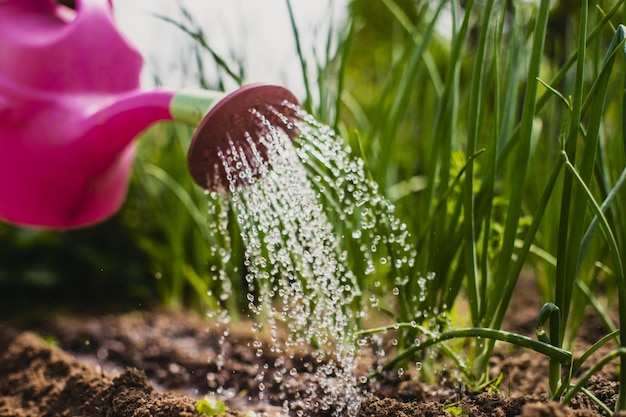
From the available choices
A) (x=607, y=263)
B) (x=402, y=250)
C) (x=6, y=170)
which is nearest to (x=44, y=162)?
(x=6, y=170)

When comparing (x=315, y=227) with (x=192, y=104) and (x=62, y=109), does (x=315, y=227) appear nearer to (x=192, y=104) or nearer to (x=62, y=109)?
(x=192, y=104)

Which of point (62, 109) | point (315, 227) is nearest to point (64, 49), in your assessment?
point (62, 109)

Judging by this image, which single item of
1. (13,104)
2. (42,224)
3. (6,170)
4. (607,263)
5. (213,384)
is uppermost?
(13,104)

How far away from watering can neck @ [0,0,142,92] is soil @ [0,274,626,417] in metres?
0.62

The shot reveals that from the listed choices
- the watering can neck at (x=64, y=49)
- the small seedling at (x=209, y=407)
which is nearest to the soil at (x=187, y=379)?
the small seedling at (x=209, y=407)

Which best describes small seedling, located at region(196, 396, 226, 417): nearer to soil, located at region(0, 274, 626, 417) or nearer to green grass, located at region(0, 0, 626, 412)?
soil, located at region(0, 274, 626, 417)

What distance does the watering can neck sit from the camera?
1465mm

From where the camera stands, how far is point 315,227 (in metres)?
1.31

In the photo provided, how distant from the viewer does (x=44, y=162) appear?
4.79 feet

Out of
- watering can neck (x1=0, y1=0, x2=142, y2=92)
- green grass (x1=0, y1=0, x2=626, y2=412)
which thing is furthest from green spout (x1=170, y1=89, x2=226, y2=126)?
watering can neck (x1=0, y1=0, x2=142, y2=92)

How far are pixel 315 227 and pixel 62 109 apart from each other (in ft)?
2.00

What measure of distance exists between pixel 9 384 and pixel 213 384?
1.47ft

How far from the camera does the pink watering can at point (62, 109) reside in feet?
4.72

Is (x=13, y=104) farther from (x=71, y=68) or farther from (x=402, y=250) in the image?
(x=402, y=250)
